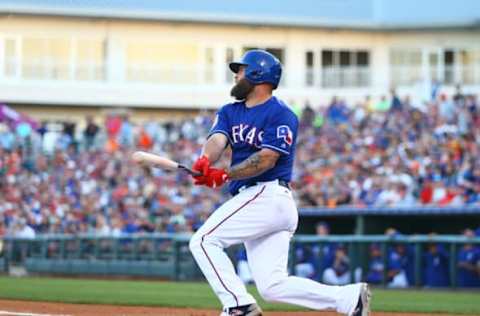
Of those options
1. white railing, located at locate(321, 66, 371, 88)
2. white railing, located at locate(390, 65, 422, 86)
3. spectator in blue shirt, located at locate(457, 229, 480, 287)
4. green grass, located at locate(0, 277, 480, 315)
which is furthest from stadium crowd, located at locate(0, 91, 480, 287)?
white railing, located at locate(390, 65, 422, 86)

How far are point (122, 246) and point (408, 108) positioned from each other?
6974 millimetres

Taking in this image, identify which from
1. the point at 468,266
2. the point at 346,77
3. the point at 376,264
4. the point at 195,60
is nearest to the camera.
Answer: the point at 468,266

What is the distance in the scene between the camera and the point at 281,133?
812cm

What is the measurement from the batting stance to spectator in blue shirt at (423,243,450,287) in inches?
365

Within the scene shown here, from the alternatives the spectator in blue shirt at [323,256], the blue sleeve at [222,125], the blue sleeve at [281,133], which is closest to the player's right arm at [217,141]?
the blue sleeve at [222,125]

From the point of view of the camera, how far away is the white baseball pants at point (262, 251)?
321 inches

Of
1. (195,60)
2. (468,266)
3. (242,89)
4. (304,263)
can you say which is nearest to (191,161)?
(304,263)

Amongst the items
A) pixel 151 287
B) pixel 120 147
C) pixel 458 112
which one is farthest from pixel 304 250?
pixel 120 147

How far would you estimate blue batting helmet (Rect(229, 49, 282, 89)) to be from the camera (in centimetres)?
830

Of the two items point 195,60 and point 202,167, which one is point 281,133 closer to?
point 202,167

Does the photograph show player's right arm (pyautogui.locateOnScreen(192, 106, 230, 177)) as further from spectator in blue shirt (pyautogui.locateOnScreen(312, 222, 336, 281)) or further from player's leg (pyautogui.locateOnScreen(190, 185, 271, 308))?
spectator in blue shirt (pyautogui.locateOnScreen(312, 222, 336, 281))

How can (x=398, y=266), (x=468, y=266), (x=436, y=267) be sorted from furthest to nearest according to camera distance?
(x=398, y=266) → (x=436, y=267) → (x=468, y=266)

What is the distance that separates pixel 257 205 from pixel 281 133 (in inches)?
21.3

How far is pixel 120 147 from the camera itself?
2770 cm
